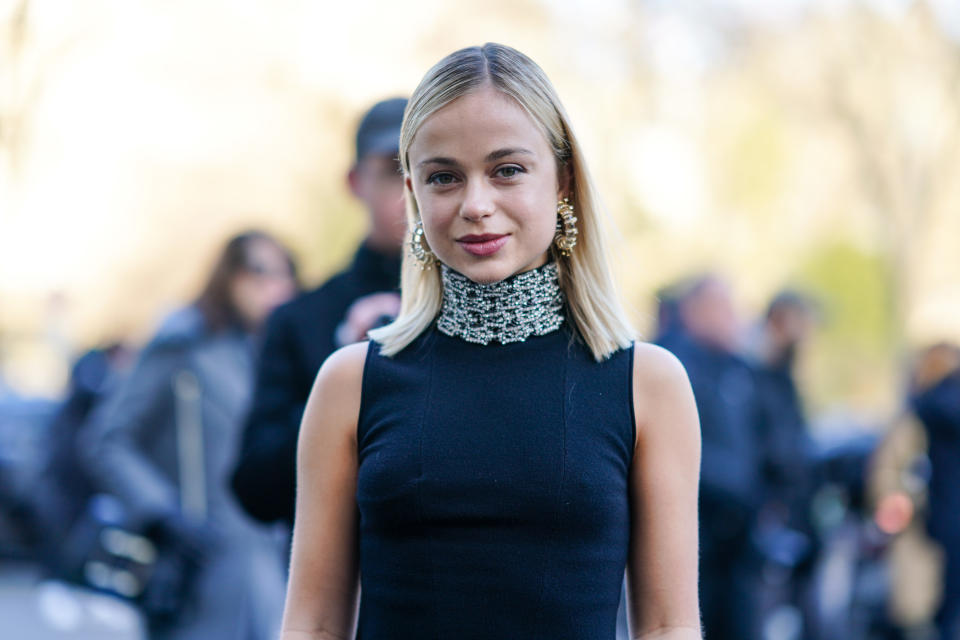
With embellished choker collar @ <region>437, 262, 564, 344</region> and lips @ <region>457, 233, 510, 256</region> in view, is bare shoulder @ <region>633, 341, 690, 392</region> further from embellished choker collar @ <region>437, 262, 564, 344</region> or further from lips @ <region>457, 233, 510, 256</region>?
lips @ <region>457, 233, 510, 256</region>

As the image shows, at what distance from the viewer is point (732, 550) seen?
22.2 feet

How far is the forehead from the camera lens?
209cm

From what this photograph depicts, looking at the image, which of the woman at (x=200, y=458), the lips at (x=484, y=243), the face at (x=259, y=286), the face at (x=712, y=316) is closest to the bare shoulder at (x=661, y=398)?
the lips at (x=484, y=243)

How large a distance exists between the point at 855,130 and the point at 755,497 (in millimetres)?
13193

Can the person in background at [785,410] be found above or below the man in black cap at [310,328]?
above

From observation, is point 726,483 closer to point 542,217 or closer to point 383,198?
point 383,198

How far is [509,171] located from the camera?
212 cm

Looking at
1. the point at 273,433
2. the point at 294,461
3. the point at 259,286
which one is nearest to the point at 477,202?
the point at 294,461

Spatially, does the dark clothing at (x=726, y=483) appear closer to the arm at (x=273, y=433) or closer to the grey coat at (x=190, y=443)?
the grey coat at (x=190, y=443)

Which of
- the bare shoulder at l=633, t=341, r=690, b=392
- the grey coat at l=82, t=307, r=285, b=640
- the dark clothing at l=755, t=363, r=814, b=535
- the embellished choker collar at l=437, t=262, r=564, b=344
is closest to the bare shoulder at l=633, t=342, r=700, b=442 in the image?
the bare shoulder at l=633, t=341, r=690, b=392

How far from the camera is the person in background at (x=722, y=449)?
6086 mm

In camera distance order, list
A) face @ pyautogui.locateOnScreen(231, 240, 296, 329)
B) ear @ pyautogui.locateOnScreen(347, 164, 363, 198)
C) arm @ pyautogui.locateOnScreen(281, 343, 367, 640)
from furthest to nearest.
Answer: face @ pyautogui.locateOnScreen(231, 240, 296, 329) < ear @ pyautogui.locateOnScreen(347, 164, 363, 198) < arm @ pyautogui.locateOnScreen(281, 343, 367, 640)

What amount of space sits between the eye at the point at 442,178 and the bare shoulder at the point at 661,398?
0.39m

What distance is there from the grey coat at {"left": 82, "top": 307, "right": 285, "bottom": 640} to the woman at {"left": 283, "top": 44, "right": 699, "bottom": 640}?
110 inches
